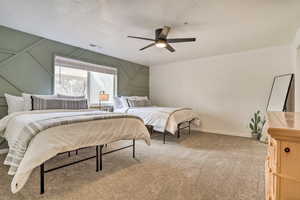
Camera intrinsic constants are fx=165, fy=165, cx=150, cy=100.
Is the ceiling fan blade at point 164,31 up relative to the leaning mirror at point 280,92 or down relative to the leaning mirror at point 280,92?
up

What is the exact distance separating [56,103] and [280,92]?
5.17 m

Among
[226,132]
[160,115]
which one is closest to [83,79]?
[160,115]

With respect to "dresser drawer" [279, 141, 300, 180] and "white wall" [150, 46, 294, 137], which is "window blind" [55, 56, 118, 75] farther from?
"dresser drawer" [279, 141, 300, 180]

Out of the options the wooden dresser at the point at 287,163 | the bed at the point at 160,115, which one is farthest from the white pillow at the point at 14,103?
the wooden dresser at the point at 287,163

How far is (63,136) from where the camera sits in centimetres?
193

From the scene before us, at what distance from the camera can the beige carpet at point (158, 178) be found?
6.04 feet

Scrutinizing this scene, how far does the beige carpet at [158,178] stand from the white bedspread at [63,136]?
0.40 metres

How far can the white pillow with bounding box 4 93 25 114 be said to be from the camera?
3.03 metres

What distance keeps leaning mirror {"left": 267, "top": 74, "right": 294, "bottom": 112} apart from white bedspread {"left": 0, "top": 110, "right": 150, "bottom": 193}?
3424 millimetres

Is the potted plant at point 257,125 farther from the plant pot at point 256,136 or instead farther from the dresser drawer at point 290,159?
the dresser drawer at point 290,159

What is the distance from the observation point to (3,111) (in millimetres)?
3229

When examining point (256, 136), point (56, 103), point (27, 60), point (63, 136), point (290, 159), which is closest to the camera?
point (290, 159)

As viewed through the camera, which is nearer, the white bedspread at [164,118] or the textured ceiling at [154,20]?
the textured ceiling at [154,20]

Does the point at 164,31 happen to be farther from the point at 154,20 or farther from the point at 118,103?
the point at 118,103
